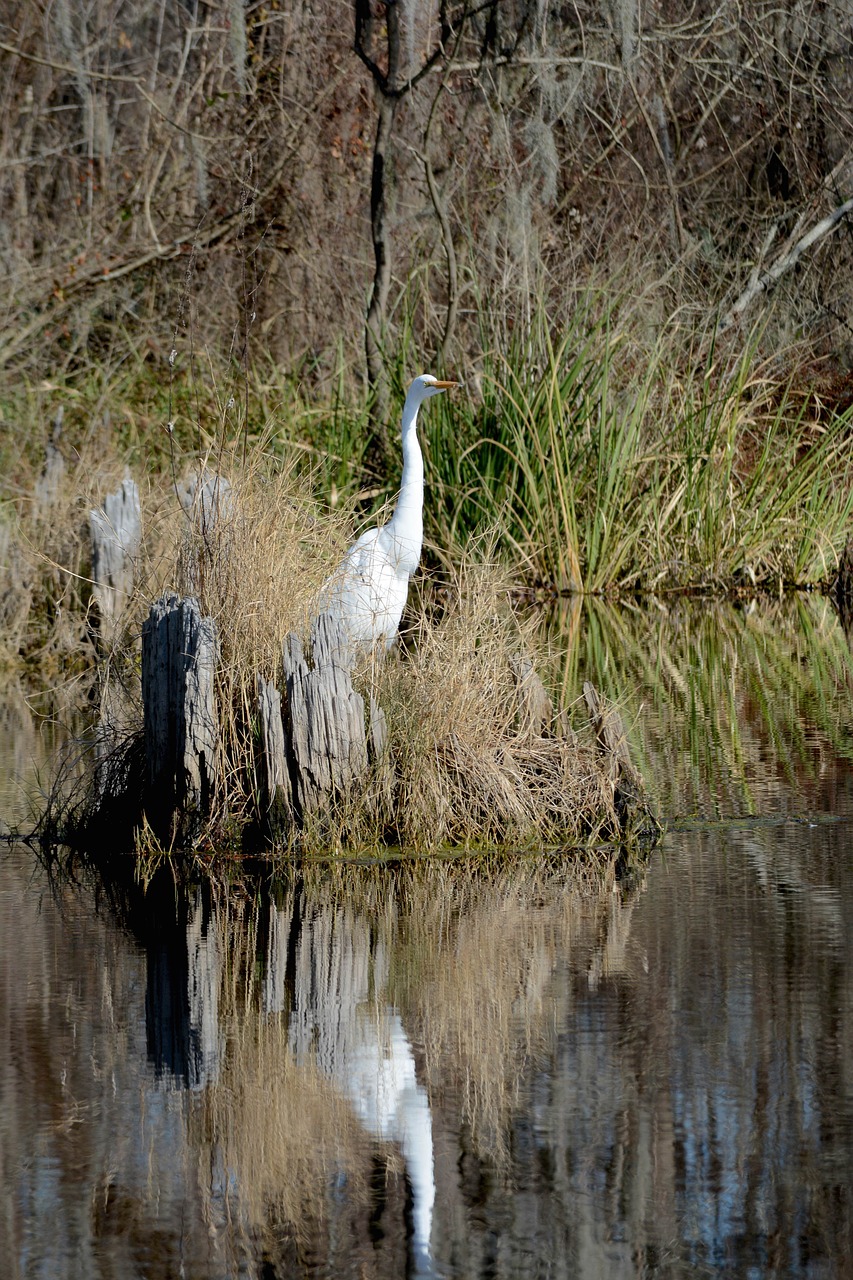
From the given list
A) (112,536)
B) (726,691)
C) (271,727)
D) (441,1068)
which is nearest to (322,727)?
(271,727)

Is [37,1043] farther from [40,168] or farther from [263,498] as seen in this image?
[40,168]

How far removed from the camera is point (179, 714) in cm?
711

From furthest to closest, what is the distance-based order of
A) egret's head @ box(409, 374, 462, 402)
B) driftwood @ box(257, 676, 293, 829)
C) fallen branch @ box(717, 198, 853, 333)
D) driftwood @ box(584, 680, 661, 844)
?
fallen branch @ box(717, 198, 853, 333) → egret's head @ box(409, 374, 462, 402) → driftwood @ box(584, 680, 661, 844) → driftwood @ box(257, 676, 293, 829)

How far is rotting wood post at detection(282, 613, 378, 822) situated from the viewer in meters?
7.05

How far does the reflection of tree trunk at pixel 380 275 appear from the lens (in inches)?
616

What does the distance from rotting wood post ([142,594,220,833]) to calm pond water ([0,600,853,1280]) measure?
1.58 ft

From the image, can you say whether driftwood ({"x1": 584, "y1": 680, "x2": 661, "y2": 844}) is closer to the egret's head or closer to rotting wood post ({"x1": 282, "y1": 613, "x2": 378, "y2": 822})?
rotting wood post ({"x1": 282, "y1": 613, "x2": 378, "y2": 822})

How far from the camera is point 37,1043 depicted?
4844 mm

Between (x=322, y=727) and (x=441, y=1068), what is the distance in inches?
102

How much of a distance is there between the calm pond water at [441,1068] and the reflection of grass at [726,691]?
1.10m

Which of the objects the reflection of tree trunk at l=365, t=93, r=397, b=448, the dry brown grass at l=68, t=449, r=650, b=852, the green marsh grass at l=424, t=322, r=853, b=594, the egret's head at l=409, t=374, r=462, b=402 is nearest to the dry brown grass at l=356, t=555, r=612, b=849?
the dry brown grass at l=68, t=449, r=650, b=852

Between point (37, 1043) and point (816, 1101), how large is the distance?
1934 mm

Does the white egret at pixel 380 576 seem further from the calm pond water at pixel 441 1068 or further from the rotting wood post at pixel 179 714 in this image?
the calm pond water at pixel 441 1068

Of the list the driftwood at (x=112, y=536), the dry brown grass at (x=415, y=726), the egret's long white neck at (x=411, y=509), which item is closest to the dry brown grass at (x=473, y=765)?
the dry brown grass at (x=415, y=726)
